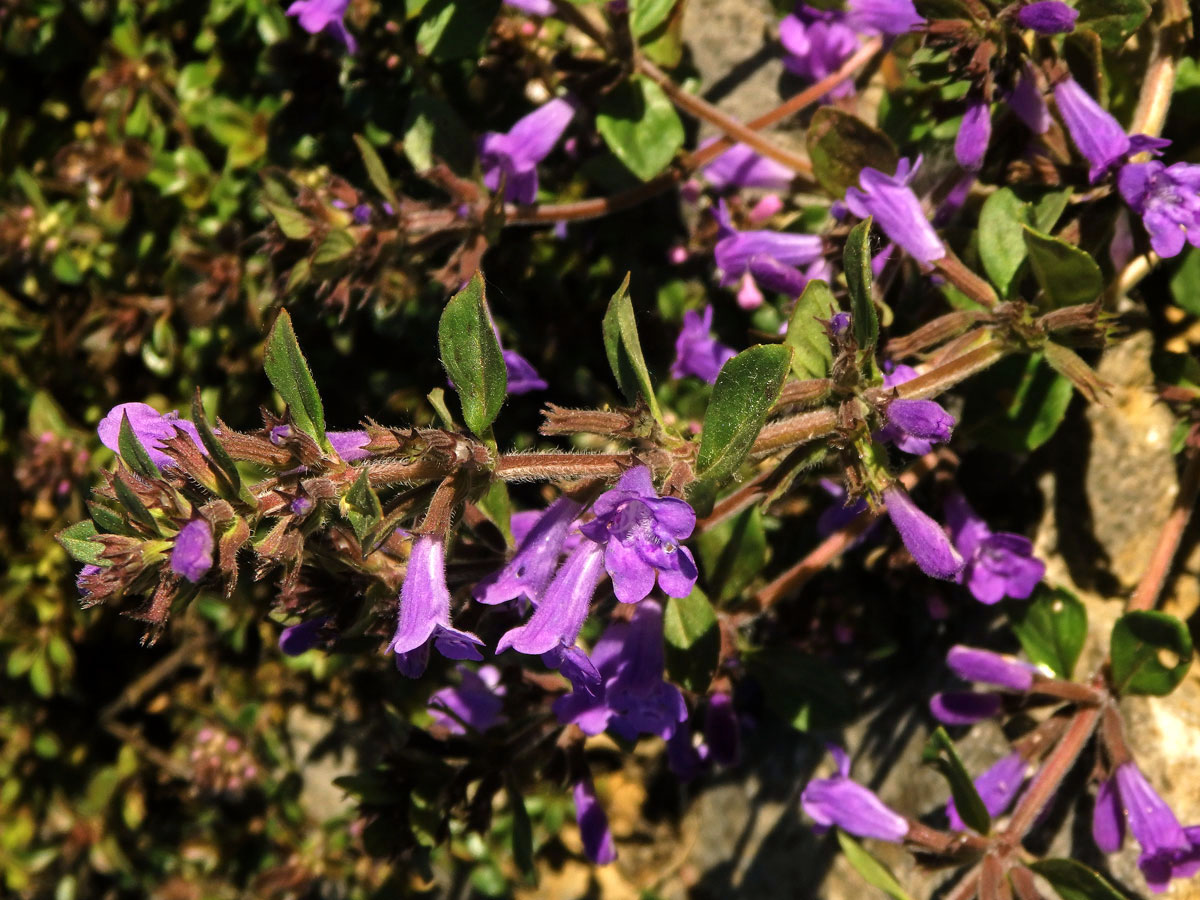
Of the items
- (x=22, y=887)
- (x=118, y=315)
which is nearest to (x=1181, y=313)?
(x=118, y=315)

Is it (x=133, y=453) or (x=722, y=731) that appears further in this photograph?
(x=722, y=731)

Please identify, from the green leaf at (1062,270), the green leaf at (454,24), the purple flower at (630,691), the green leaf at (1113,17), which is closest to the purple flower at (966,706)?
the purple flower at (630,691)

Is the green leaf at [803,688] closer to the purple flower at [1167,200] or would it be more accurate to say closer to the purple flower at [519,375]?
the purple flower at [519,375]

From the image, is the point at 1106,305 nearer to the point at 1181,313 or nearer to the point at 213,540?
the point at 1181,313

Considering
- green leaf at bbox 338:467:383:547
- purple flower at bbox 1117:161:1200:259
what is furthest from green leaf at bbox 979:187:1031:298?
green leaf at bbox 338:467:383:547

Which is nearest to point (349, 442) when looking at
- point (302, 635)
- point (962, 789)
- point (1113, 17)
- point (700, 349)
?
point (302, 635)

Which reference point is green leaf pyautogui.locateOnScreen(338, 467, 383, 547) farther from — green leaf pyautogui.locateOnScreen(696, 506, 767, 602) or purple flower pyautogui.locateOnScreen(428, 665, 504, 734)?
green leaf pyautogui.locateOnScreen(696, 506, 767, 602)

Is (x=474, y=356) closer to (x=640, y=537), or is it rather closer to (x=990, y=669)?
(x=640, y=537)
